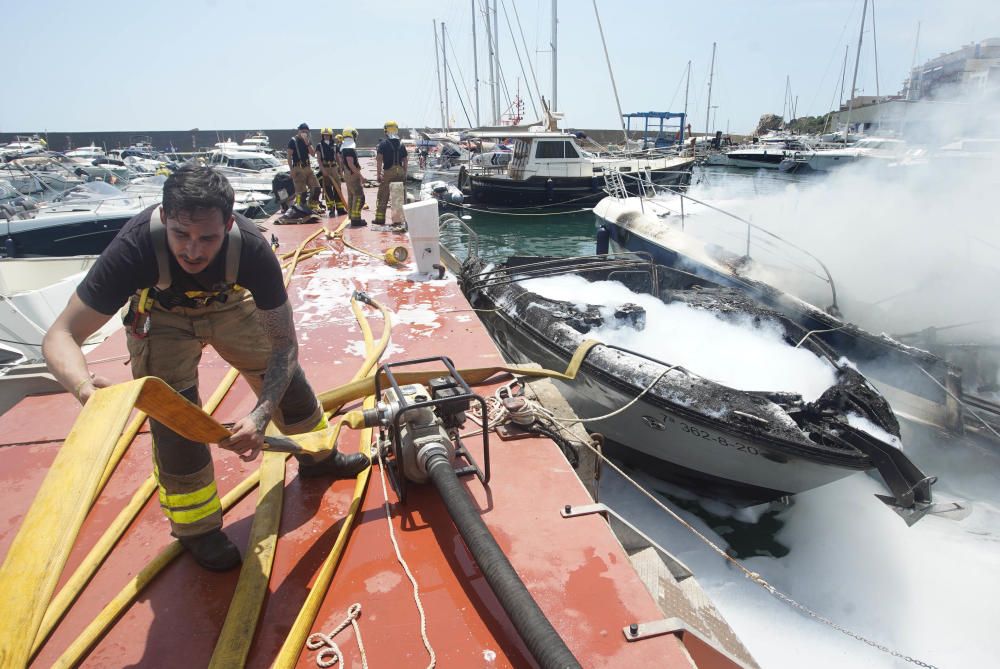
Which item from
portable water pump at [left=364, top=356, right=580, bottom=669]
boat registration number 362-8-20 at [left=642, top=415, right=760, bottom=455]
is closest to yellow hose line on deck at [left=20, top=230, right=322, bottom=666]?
portable water pump at [left=364, top=356, right=580, bottom=669]

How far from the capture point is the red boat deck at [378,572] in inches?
71.3

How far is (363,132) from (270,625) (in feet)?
192

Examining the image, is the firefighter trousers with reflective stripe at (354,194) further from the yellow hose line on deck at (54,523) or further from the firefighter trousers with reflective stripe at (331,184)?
the yellow hose line on deck at (54,523)

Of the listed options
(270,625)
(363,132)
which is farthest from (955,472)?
(363,132)

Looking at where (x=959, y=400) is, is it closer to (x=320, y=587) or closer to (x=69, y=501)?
(x=320, y=587)

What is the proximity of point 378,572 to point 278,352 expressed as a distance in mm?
993

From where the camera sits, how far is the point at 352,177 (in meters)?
9.23

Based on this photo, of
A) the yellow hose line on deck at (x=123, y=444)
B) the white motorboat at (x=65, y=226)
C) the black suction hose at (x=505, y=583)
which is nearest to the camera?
the black suction hose at (x=505, y=583)

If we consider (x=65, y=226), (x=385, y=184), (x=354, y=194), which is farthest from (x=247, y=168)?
(x=385, y=184)

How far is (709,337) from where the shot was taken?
5.14m

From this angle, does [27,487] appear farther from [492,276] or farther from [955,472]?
[955,472]

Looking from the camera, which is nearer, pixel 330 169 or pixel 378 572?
pixel 378 572

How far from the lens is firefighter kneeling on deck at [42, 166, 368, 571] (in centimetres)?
171

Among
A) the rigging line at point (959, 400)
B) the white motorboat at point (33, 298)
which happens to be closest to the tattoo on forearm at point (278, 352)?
the white motorboat at point (33, 298)
